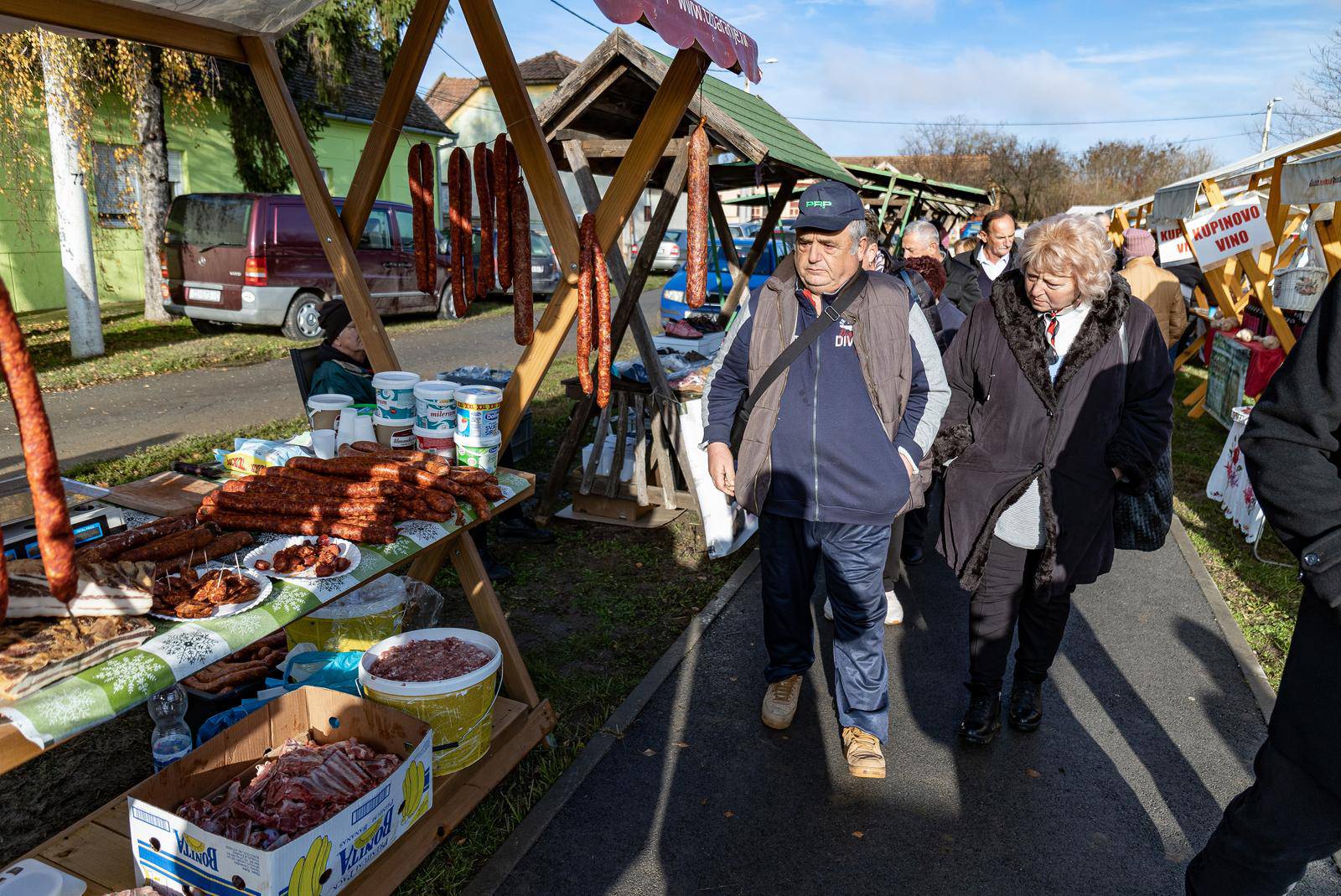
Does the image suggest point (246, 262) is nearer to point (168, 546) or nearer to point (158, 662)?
point (168, 546)

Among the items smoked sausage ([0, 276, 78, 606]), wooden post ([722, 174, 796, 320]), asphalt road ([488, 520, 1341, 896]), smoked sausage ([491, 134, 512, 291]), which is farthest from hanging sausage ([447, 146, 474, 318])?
wooden post ([722, 174, 796, 320])

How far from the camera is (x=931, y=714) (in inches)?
159

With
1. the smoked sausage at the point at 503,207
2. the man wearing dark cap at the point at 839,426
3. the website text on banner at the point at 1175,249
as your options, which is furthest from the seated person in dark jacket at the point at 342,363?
the website text on banner at the point at 1175,249

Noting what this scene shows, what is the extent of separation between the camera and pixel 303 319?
13.8 meters

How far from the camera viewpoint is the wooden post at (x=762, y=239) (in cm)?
859

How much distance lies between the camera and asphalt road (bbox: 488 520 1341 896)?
9.82 ft

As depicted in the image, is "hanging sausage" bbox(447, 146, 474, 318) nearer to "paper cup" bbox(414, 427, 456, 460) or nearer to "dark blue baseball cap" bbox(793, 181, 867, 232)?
"paper cup" bbox(414, 427, 456, 460)

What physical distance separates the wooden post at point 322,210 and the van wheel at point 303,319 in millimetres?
10575

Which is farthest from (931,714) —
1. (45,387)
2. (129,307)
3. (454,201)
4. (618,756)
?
(129,307)

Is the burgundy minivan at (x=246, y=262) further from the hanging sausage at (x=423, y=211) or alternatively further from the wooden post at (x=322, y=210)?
the wooden post at (x=322, y=210)

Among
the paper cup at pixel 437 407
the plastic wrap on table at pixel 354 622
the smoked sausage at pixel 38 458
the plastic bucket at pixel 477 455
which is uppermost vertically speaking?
the smoked sausage at pixel 38 458

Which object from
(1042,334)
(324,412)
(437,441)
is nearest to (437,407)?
(437,441)

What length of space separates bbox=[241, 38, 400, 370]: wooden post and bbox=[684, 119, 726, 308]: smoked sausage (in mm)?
1540

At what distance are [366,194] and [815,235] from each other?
2150 mm
